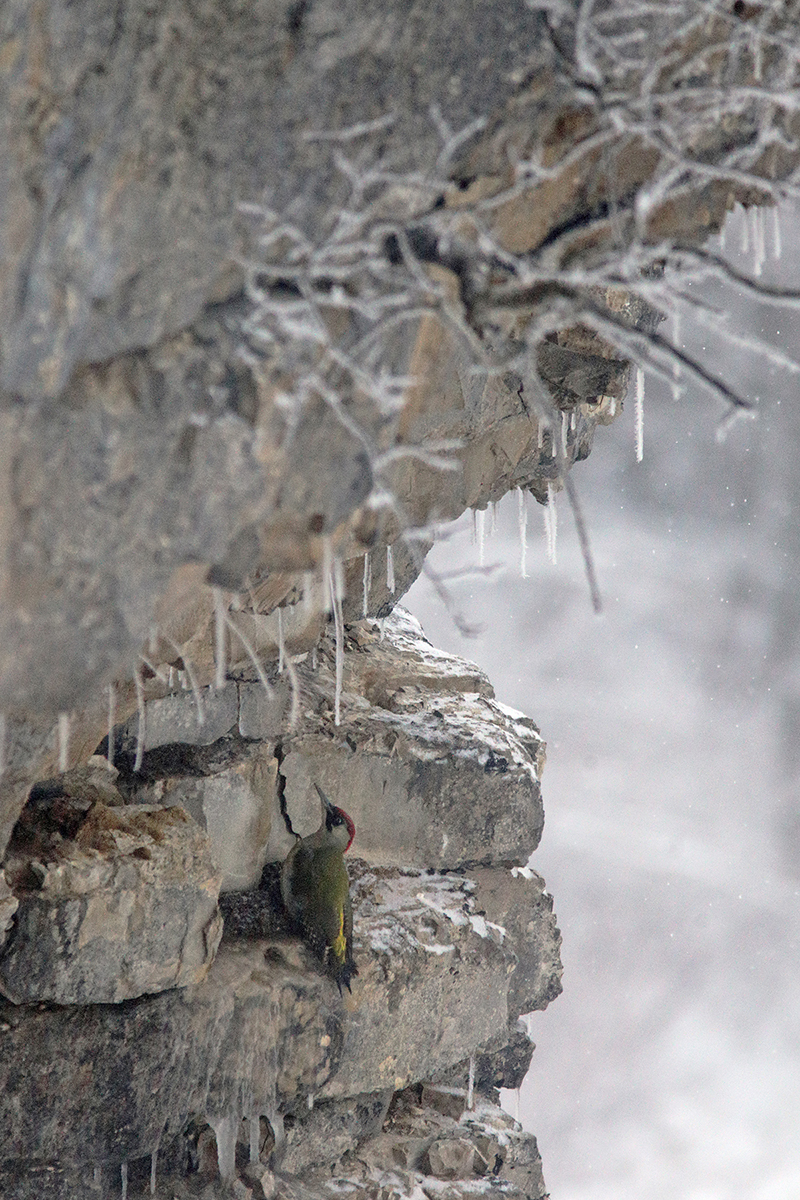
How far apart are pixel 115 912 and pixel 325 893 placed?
4.27 ft

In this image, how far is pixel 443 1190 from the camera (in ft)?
19.3

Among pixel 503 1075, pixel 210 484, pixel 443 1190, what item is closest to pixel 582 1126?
pixel 503 1075

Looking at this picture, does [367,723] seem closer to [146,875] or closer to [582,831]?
[146,875]

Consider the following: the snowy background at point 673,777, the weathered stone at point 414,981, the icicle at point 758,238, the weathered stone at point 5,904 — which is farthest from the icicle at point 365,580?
the snowy background at point 673,777

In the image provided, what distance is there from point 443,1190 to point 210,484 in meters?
5.09

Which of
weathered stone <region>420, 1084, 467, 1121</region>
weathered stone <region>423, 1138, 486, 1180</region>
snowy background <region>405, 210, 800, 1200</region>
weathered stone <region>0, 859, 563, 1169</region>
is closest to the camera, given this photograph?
weathered stone <region>0, 859, 563, 1169</region>

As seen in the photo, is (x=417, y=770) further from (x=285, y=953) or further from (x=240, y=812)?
(x=285, y=953)

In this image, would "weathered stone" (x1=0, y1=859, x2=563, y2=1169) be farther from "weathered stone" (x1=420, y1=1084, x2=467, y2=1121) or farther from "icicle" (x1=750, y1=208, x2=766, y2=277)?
"icicle" (x1=750, y1=208, x2=766, y2=277)

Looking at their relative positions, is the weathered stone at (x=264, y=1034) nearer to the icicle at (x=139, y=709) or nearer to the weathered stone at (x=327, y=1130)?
the weathered stone at (x=327, y=1130)

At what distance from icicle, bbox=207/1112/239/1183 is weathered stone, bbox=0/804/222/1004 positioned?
0.73 metres

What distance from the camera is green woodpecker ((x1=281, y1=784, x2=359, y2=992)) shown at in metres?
5.41

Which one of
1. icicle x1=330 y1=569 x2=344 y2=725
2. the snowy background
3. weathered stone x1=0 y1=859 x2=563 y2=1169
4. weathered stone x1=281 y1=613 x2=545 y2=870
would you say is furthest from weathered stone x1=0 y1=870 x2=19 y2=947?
the snowy background

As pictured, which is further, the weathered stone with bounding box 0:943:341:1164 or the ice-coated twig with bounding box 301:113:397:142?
the weathered stone with bounding box 0:943:341:1164

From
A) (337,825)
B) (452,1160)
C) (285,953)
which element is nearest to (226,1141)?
(285,953)
